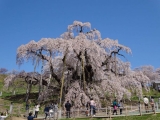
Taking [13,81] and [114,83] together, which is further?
[13,81]

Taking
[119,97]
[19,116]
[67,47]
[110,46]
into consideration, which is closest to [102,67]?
[110,46]

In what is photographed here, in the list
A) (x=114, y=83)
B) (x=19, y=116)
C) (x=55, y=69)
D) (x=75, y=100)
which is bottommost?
(x=19, y=116)

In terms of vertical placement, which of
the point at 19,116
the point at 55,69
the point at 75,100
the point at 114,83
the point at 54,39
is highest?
the point at 54,39

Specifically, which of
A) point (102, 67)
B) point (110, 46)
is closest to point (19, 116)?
point (102, 67)

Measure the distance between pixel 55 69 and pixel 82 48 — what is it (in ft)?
23.2

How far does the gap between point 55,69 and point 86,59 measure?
6.03m

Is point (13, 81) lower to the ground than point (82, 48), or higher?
lower

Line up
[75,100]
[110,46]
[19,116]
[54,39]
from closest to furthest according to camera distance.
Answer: [19,116]
[75,100]
[54,39]
[110,46]

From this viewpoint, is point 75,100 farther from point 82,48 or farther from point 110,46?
point 110,46

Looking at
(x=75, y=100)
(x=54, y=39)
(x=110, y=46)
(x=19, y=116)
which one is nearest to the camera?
(x=19, y=116)

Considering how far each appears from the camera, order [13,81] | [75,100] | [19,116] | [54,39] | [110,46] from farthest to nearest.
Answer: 1. [13,81]
2. [110,46]
3. [54,39]
4. [75,100]
5. [19,116]

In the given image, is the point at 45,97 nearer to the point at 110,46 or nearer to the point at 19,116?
the point at 19,116

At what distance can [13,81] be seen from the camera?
32.4 metres

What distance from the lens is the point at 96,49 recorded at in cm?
2653
